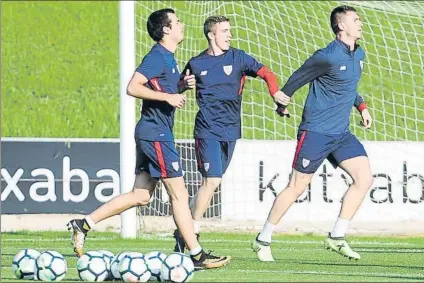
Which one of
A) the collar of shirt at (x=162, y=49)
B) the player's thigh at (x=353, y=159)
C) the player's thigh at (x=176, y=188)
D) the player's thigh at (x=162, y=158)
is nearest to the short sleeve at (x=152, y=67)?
the collar of shirt at (x=162, y=49)

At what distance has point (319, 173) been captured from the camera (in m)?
15.0

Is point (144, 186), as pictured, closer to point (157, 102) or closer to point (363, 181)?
point (157, 102)

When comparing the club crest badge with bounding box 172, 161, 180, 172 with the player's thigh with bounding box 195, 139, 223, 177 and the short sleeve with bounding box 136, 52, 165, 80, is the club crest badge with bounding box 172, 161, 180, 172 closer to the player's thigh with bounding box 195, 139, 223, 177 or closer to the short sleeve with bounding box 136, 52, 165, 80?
the short sleeve with bounding box 136, 52, 165, 80

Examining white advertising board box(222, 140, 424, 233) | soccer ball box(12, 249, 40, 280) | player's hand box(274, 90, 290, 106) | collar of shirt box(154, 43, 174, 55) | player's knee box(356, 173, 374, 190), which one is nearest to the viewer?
soccer ball box(12, 249, 40, 280)

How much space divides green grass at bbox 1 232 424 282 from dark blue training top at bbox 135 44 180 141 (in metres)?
1.17

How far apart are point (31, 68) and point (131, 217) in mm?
13911

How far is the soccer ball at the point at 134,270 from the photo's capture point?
28.2 feet

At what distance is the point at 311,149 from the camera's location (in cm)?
1084

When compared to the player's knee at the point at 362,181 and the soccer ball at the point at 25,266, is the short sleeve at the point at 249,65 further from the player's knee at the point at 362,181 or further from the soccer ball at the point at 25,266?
the soccer ball at the point at 25,266

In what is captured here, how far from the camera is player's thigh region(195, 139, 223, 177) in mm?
10758

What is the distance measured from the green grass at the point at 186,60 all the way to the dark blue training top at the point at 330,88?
14.9 ft

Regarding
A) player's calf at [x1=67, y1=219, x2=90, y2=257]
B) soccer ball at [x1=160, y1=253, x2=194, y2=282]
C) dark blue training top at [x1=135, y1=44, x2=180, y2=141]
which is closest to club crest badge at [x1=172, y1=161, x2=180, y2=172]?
dark blue training top at [x1=135, y1=44, x2=180, y2=141]

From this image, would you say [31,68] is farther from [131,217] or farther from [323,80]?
[323,80]

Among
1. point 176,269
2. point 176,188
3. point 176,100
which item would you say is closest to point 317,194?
point 176,188
